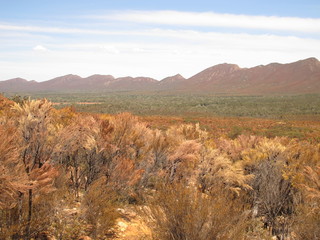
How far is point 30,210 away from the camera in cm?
486

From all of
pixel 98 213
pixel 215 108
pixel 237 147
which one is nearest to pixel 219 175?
pixel 237 147

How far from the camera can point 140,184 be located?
882cm

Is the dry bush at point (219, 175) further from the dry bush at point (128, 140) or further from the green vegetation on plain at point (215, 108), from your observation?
the green vegetation on plain at point (215, 108)

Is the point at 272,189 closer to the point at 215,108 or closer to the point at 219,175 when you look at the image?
the point at 219,175

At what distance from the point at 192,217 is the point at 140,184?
4657 millimetres

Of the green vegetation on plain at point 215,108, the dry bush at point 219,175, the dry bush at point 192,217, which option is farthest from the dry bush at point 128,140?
the green vegetation on plain at point 215,108

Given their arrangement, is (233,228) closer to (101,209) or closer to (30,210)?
(101,209)

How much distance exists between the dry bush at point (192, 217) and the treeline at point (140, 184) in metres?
0.02

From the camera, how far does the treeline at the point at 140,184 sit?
14.7 feet

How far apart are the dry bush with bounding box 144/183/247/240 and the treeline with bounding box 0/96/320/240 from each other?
0.02 metres

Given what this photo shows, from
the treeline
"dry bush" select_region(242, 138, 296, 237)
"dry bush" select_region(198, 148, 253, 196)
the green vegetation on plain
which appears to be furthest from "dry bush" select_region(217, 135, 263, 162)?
the green vegetation on plain

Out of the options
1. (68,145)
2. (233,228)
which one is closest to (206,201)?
(233,228)

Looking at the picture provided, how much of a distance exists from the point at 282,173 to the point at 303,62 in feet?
715

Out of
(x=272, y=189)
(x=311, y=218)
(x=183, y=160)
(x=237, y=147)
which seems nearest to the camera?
(x=311, y=218)
